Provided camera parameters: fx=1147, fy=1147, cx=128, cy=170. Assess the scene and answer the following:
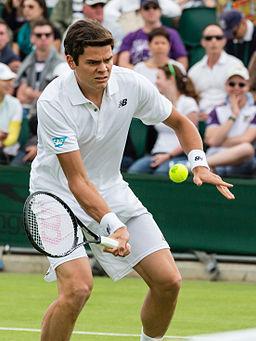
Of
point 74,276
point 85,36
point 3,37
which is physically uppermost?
point 85,36

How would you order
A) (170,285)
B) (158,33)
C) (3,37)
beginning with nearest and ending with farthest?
(170,285), (158,33), (3,37)

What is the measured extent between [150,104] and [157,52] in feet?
19.3

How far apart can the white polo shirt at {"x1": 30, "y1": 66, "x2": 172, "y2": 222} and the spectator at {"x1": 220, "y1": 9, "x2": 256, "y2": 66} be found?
6751 mm

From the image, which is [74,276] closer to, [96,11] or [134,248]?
[134,248]

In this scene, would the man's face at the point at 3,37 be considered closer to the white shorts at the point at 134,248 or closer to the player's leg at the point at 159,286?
the white shorts at the point at 134,248

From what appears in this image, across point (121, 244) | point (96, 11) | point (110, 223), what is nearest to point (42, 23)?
point (96, 11)

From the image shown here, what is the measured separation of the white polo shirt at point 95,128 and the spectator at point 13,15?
8.40 metres

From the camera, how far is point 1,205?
466 inches

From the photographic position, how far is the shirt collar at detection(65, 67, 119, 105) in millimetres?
6434

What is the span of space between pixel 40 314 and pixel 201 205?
8.80 ft

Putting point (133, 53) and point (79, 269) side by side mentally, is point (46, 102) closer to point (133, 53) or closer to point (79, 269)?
point (79, 269)

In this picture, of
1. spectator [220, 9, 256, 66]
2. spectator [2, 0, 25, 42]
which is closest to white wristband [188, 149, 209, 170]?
spectator [220, 9, 256, 66]

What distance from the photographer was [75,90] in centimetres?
645

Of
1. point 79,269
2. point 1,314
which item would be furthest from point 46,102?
point 1,314
